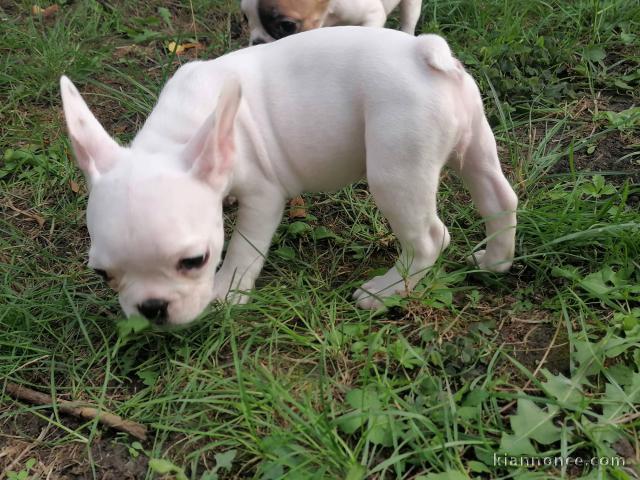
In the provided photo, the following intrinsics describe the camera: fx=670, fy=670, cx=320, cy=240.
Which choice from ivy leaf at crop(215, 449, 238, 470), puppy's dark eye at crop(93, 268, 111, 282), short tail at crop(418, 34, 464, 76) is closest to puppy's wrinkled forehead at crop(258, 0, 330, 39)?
short tail at crop(418, 34, 464, 76)

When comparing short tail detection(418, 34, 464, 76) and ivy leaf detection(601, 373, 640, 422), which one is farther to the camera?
short tail detection(418, 34, 464, 76)

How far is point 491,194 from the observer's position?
3305mm

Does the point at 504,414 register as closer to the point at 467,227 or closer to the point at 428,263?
the point at 428,263

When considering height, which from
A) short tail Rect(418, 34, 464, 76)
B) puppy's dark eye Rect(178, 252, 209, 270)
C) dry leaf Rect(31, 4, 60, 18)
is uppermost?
short tail Rect(418, 34, 464, 76)

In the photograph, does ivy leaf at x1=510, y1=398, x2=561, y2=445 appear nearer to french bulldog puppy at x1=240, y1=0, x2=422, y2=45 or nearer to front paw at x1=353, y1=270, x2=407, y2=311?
front paw at x1=353, y1=270, x2=407, y2=311

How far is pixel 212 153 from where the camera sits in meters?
2.70

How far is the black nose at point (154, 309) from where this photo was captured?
8.91 ft

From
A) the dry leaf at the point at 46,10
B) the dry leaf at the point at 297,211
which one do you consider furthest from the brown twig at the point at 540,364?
the dry leaf at the point at 46,10

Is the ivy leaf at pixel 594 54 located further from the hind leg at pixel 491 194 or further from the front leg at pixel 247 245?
the front leg at pixel 247 245

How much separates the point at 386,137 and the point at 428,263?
2.38ft

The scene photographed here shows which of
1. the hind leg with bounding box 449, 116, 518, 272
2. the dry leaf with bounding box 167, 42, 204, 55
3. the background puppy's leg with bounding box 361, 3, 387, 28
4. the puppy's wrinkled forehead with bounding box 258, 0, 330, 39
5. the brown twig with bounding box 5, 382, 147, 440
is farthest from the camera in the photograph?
the dry leaf with bounding box 167, 42, 204, 55

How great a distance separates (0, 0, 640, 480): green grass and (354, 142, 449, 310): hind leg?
102 millimetres

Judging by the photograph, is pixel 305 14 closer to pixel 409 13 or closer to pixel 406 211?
pixel 409 13

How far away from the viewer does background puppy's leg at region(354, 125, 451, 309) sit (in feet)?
9.52
